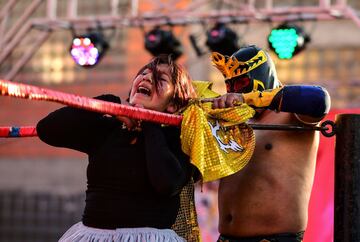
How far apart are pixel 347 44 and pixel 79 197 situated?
651 centimetres

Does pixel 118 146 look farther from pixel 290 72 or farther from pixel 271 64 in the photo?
pixel 290 72

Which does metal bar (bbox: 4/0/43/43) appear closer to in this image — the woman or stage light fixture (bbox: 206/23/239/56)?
stage light fixture (bbox: 206/23/239/56)

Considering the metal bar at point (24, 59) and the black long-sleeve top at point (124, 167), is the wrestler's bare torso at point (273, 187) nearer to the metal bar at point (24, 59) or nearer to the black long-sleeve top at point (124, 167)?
the black long-sleeve top at point (124, 167)

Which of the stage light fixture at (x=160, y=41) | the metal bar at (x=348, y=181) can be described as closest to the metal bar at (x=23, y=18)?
the stage light fixture at (x=160, y=41)

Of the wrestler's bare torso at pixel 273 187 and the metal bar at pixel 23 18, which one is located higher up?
the metal bar at pixel 23 18

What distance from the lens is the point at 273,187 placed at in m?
3.05

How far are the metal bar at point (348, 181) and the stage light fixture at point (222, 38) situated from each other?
17.1 feet

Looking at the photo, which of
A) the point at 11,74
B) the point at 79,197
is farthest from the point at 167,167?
the point at 79,197

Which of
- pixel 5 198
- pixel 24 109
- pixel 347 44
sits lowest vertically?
pixel 5 198

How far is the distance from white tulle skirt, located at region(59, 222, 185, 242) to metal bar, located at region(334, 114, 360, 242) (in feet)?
1.81

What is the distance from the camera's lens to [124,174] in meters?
2.41

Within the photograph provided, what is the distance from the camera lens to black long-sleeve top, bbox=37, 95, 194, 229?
2.35 meters

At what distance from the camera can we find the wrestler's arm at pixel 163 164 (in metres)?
2.31

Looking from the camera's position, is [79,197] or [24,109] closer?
[79,197]
